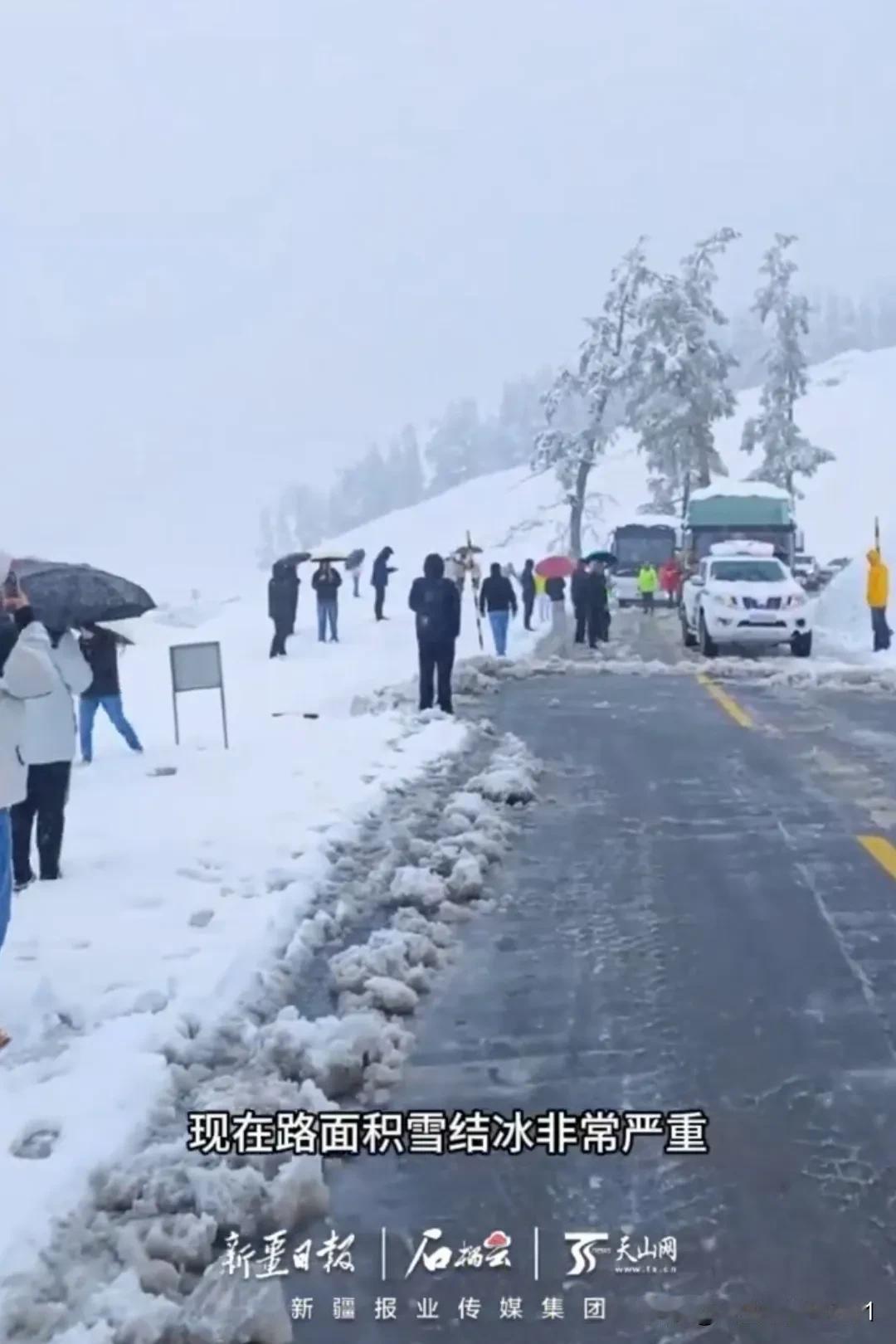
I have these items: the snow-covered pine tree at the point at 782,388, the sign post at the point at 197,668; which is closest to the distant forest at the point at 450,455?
the snow-covered pine tree at the point at 782,388

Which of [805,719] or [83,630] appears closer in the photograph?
[83,630]

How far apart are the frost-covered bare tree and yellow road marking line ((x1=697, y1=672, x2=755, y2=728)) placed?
41815 mm

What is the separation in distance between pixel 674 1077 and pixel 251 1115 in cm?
154

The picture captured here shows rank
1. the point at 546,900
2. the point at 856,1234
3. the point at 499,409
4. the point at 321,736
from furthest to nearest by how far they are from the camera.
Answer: the point at 499,409 < the point at 321,736 < the point at 546,900 < the point at 856,1234

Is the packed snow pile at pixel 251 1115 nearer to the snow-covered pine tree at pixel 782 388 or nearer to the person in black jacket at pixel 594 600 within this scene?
the person in black jacket at pixel 594 600

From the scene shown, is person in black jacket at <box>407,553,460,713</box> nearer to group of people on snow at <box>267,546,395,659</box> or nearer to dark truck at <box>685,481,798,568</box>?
group of people on snow at <box>267,546,395,659</box>

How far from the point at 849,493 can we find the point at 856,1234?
365ft

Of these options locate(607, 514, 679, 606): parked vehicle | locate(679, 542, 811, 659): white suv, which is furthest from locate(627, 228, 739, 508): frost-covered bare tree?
locate(679, 542, 811, 659): white suv

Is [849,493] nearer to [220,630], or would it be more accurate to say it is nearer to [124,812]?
[220,630]

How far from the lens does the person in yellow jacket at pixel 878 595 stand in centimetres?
2522

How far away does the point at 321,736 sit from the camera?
50.0 feet

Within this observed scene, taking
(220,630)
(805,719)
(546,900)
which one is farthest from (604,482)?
(546,900)

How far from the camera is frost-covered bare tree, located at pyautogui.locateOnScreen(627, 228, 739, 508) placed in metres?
62.1

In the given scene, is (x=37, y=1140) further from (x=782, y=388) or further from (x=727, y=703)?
(x=782, y=388)
